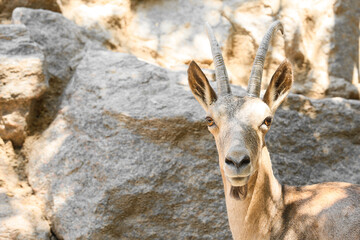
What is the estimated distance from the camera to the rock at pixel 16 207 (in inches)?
223

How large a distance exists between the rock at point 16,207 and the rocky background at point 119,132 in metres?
0.02

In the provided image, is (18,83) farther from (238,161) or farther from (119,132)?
(238,161)

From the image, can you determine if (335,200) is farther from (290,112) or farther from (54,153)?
(54,153)

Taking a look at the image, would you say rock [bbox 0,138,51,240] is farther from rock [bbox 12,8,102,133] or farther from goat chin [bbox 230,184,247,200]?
goat chin [bbox 230,184,247,200]

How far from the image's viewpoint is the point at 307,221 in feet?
15.0

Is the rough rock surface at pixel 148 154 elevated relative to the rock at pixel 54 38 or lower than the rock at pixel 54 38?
lower

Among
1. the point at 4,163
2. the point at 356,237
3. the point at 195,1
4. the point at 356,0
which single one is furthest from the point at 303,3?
the point at 4,163

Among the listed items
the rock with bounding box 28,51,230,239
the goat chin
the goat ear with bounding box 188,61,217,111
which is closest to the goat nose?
the goat chin

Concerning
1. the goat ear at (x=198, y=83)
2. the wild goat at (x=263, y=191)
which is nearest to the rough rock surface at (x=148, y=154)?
the goat ear at (x=198, y=83)

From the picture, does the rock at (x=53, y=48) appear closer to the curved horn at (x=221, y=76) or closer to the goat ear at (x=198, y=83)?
the goat ear at (x=198, y=83)

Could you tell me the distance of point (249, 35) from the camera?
8789 millimetres

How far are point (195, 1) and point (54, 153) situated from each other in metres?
4.68

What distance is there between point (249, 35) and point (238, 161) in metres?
5.47

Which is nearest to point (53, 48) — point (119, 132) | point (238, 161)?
point (119, 132)
